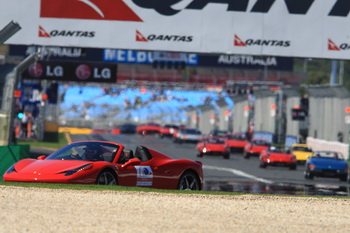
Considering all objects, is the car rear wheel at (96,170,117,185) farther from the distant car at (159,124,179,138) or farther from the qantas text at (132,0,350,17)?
the distant car at (159,124,179,138)

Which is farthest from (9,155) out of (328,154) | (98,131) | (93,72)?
(98,131)

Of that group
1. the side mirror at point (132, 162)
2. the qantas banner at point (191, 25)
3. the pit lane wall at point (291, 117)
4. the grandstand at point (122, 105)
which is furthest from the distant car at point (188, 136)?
the side mirror at point (132, 162)

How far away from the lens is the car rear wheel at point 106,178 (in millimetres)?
15617

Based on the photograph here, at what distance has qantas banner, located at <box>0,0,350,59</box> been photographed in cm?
2580

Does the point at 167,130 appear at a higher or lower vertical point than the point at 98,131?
higher

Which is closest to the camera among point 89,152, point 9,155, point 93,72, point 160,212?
point 160,212

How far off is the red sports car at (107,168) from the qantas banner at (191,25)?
9584 mm

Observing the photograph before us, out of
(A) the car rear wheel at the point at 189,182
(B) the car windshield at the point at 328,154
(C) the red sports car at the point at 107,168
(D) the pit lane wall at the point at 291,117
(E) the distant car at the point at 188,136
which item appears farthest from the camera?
(E) the distant car at the point at 188,136

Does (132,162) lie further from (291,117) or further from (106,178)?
(291,117)

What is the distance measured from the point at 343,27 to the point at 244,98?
56.8 m

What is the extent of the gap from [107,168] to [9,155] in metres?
7.27

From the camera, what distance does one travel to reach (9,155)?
73.3 ft

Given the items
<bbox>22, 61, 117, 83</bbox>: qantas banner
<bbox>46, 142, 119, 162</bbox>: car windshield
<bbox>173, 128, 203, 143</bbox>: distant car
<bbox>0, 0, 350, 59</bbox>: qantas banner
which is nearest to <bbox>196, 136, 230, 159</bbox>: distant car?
<bbox>22, 61, 117, 83</bbox>: qantas banner

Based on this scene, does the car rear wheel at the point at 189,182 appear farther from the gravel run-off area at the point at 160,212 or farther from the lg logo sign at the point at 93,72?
the lg logo sign at the point at 93,72
